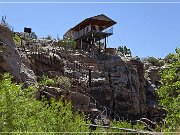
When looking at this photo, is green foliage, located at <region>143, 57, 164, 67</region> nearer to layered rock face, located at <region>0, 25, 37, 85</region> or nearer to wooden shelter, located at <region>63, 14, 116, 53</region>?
wooden shelter, located at <region>63, 14, 116, 53</region>

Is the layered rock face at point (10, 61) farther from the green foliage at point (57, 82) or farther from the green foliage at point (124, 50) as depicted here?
the green foliage at point (124, 50)

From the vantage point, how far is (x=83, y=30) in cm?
3378

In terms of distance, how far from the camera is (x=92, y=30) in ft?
107

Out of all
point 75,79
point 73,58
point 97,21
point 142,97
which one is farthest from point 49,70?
point 97,21

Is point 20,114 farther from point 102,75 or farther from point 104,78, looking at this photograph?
point 102,75

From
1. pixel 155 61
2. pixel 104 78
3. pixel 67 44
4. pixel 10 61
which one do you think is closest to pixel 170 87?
pixel 10 61

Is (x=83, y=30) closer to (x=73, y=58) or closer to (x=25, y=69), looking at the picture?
(x=73, y=58)

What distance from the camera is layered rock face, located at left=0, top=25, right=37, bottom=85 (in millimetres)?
16609

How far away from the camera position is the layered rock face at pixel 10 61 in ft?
54.5

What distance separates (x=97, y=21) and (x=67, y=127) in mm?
25079

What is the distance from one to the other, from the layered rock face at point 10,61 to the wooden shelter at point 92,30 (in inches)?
595

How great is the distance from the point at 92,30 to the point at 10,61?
54.1 ft

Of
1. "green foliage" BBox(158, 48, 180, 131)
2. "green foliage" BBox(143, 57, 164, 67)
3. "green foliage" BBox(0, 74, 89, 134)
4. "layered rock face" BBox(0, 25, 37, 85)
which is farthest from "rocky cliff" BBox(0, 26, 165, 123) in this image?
"green foliage" BBox(0, 74, 89, 134)

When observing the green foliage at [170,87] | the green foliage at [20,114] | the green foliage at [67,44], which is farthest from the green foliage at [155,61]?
the green foliage at [20,114]
